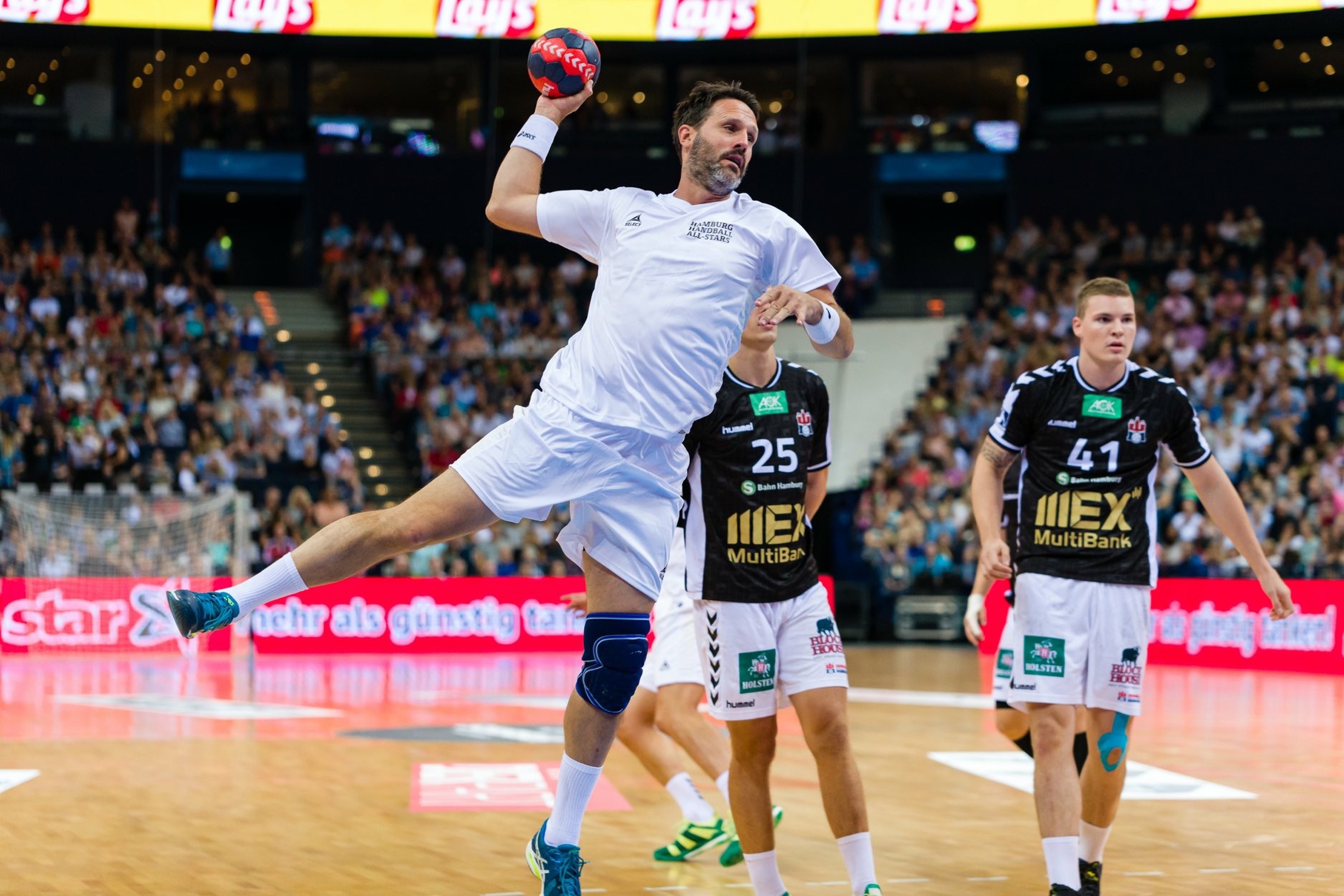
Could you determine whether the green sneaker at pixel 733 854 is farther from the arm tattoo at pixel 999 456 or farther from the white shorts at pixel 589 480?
the white shorts at pixel 589 480

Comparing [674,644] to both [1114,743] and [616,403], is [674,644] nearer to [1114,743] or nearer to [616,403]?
[1114,743]

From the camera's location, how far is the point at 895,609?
77.7 ft

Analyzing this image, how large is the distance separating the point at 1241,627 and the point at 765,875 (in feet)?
49.9

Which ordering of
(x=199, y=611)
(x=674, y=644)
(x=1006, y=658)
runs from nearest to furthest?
1. (x=199, y=611)
2. (x=1006, y=658)
3. (x=674, y=644)

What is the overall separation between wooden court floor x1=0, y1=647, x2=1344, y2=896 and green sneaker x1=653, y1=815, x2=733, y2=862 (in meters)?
0.10

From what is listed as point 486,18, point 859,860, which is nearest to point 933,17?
point 486,18

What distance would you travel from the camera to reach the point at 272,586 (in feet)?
16.9

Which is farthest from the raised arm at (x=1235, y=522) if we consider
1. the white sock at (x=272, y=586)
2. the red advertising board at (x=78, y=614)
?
the red advertising board at (x=78, y=614)

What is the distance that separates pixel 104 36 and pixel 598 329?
31383mm

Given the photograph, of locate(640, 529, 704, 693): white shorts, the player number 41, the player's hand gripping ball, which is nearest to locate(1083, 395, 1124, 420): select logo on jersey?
the player number 41

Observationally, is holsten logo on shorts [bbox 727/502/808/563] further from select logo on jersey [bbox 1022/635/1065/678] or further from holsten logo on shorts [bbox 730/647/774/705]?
select logo on jersey [bbox 1022/635/1065/678]

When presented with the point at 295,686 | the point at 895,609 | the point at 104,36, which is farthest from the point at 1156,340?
the point at 104,36

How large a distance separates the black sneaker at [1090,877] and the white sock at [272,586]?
3.40 meters

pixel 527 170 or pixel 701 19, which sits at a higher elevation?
pixel 701 19
